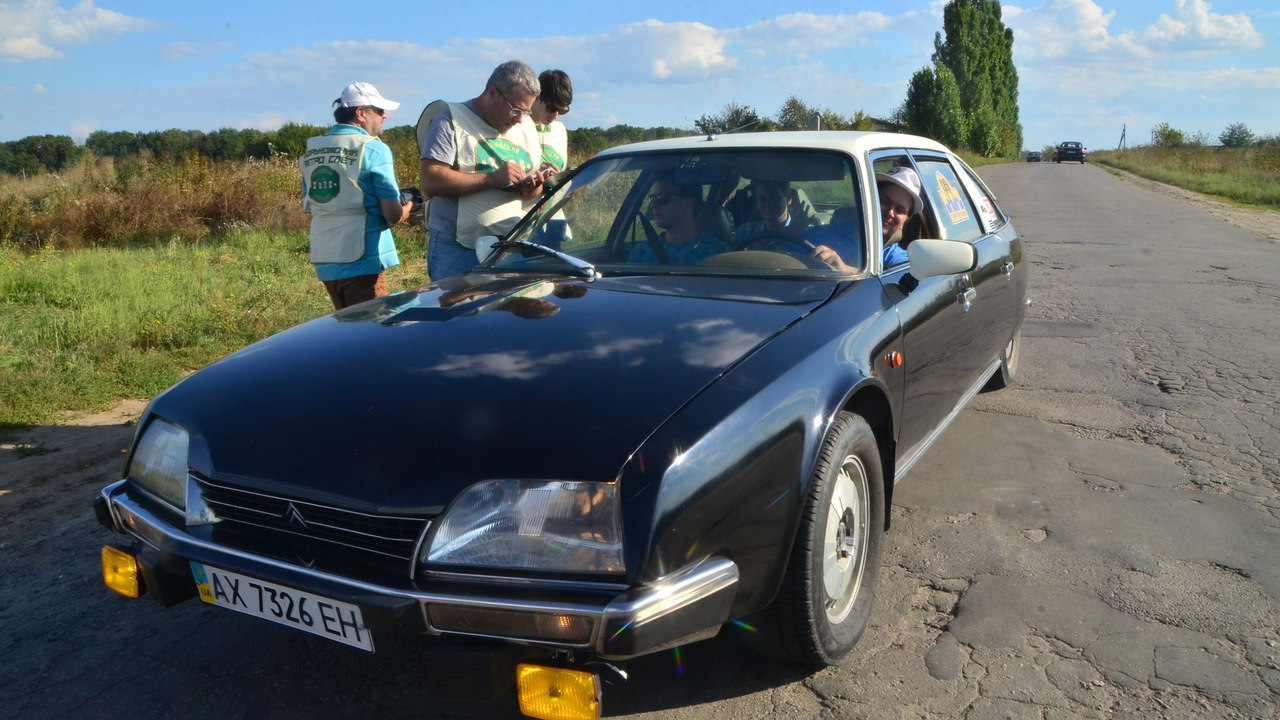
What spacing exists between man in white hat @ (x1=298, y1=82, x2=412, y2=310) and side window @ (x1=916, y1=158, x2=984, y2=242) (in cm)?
252

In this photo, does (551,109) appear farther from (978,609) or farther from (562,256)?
(978,609)

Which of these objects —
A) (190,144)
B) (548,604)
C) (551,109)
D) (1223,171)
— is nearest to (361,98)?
(551,109)

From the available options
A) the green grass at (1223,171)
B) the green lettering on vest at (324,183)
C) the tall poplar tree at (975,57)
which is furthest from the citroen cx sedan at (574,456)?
the tall poplar tree at (975,57)

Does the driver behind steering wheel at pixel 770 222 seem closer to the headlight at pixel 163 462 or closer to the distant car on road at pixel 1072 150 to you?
the headlight at pixel 163 462

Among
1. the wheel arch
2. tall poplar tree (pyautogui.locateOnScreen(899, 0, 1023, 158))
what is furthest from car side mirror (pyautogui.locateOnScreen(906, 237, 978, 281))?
tall poplar tree (pyautogui.locateOnScreen(899, 0, 1023, 158))

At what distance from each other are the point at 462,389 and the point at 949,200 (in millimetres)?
3060

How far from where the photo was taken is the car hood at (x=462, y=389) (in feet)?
6.81

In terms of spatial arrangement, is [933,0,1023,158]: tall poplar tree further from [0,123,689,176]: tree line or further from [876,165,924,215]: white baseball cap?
[876,165,924,215]: white baseball cap

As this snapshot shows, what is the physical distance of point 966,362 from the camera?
4.09 metres

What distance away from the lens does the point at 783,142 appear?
3730 millimetres

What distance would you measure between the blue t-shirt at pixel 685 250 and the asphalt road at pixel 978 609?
129 centimetres

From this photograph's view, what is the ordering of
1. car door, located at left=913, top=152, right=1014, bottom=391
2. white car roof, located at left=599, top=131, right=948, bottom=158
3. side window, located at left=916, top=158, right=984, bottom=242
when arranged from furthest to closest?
side window, located at left=916, top=158, right=984, bottom=242
car door, located at left=913, top=152, right=1014, bottom=391
white car roof, located at left=599, top=131, right=948, bottom=158

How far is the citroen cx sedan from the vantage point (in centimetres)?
198

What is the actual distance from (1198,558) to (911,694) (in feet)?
4.96
